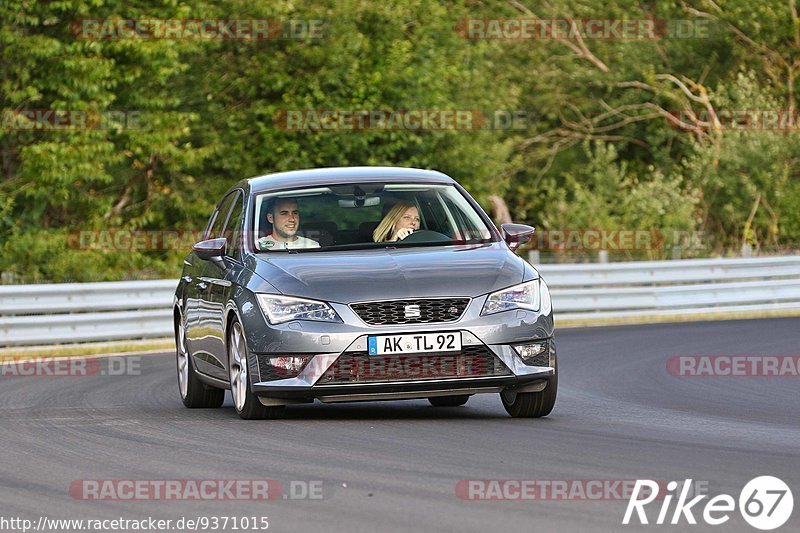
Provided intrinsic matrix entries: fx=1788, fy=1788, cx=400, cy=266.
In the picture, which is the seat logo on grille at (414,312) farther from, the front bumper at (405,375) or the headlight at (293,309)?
the headlight at (293,309)

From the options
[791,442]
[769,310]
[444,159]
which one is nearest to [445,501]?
[791,442]

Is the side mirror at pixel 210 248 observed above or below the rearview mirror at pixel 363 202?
below

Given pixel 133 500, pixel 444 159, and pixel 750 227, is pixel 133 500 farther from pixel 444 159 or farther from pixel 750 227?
pixel 750 227

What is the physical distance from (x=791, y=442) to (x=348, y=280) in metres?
2.73

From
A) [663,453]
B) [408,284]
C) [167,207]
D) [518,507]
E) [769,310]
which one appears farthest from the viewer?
[167,207]

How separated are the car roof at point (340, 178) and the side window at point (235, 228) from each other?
189mm

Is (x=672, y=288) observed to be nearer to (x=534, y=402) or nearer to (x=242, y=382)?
(x=534, y=402)

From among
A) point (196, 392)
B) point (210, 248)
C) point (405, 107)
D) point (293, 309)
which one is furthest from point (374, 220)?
point (405, 107)

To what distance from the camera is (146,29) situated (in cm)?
3428

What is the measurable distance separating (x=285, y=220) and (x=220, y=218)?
1510 mm

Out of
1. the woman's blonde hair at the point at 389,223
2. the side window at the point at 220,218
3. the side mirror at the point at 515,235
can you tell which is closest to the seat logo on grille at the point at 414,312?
the woman's blonde hair at the point at 389,223

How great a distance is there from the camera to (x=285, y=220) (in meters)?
11.8

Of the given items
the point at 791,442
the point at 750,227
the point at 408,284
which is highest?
the point at 408,284

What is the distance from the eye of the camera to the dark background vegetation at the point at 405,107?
33.3m
